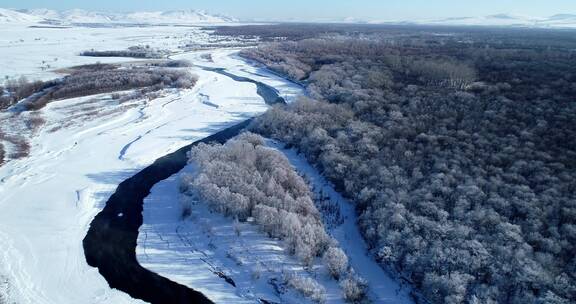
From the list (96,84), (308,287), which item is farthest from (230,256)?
(96,84)

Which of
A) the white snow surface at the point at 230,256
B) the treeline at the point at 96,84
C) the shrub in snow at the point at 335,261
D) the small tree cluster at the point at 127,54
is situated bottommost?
the white snow surface at the point at 230,256

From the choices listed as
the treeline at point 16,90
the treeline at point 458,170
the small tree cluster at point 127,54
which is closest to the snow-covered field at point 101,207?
the treeline at point 458,170

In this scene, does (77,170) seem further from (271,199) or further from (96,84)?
(96,84)

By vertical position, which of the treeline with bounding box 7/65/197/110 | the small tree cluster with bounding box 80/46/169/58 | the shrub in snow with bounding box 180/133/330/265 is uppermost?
the small tree cluster with bounding box 80/46/169/58

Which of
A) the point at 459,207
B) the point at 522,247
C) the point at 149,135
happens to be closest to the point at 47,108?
the point at 149,135

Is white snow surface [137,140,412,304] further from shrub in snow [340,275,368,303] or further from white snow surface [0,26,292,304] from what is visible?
white snow surface [0,26,292,304]

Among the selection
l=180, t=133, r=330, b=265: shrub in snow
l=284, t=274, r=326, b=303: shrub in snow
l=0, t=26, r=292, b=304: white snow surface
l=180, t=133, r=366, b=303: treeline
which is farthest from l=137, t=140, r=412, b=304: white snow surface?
l=0, t=26, r=292, b=304: white snow surface

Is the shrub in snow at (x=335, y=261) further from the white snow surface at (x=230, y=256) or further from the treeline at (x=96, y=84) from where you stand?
the treeline at (x=96, y=84)

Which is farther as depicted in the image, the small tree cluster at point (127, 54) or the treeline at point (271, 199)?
the small tree cluster at point (127, 54)
